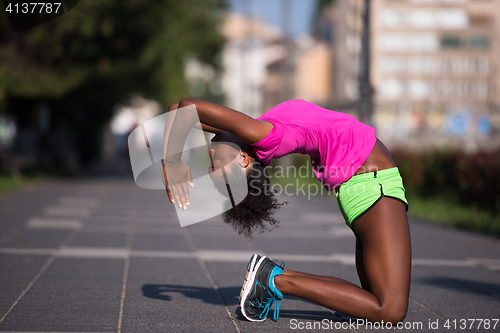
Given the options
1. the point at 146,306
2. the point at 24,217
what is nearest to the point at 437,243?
the point at 146,306

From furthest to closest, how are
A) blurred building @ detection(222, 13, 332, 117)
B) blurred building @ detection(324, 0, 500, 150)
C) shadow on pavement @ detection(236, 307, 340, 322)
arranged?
1. blurred building @ detection(324, 0, 500, 150)
2. blurred building @ detection(222, 13, 332, 117)
3. shadow on pavement @ detection(236, 307, 340, 322)

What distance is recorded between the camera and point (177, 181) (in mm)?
3674

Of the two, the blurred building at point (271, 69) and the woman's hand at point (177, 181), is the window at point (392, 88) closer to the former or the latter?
the blurred building at point (271, 69)

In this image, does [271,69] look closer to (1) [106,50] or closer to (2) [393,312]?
(1) [106,50]

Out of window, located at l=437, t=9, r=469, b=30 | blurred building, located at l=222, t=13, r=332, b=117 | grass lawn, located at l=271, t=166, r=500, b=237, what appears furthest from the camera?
window, located at l=437, t=9, r=469, b=30

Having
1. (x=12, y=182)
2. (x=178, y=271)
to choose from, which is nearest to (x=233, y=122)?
(x=178, y=271)

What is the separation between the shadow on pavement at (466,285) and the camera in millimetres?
5624

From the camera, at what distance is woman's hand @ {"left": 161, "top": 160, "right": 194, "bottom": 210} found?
12.0 ft

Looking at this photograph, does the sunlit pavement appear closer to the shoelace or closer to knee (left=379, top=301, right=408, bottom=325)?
the shoelace

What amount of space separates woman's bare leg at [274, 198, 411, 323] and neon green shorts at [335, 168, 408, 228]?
0.13ft

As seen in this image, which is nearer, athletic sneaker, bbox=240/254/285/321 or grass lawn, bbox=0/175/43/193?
athletic sneaker, bbox=240/254/285/321

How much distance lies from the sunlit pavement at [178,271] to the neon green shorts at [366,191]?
0.86 meters

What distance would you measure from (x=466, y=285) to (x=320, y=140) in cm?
300

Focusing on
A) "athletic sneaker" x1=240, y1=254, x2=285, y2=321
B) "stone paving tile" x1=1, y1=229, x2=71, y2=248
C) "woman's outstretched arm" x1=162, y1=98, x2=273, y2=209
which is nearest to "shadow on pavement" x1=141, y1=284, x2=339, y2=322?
"athletic sneaker" x1=240, y1=254, x2=285, y2=321
